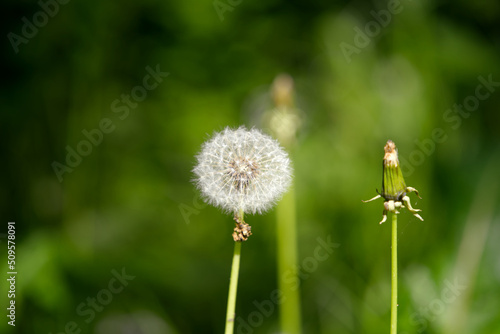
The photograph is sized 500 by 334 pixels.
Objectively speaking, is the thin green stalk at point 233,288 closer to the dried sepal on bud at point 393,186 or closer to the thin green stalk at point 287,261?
the dried sepal on bud at point 393,186

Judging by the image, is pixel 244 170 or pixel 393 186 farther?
pixel 244 170

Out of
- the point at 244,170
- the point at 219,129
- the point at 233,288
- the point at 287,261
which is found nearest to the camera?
the point at 233,288

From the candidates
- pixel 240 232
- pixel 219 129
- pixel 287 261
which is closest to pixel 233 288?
pixel 240 232

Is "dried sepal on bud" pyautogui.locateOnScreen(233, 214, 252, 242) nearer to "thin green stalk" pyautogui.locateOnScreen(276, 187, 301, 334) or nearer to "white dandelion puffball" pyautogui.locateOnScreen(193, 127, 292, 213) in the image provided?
"white dandelion puffball" pyautogui.locateOnScreen(193, 127, 292, 213)

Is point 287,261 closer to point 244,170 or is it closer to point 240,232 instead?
point 244,170

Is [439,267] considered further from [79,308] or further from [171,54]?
[171,54]

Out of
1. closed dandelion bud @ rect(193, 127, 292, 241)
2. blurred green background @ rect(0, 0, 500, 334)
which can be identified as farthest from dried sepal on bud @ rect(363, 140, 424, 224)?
blurred green background @ rect(0, 0, 500, 334)

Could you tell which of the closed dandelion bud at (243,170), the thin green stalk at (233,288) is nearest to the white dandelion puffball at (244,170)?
the closed dandelion bud at (243,170)

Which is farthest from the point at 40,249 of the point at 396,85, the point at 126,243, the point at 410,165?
the point at 396,85
